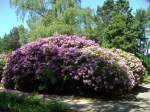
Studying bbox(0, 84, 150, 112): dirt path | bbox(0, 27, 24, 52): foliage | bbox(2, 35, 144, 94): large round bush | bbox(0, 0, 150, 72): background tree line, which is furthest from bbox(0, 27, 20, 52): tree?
bbox(0, 84, 150, 112): dirt path

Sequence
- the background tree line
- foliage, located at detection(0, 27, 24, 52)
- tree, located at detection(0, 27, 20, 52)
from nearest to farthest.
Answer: the background tree line < foliage, located at detection(0, 27, 24, 52) < tree, located at detection(0, 27, 20, 52)

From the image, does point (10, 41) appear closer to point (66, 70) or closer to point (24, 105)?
point (66, 70)

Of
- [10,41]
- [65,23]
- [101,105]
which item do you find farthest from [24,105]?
[10,41]

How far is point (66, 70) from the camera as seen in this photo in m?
12.5

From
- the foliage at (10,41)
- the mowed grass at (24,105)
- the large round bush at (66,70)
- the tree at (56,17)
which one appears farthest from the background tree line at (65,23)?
the foliage at (10,41)

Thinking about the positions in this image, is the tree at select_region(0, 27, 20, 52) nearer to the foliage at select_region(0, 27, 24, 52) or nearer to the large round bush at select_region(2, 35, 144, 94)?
the foliage at select_region(0, 27, 24, 52)

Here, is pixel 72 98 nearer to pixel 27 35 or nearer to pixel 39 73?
pixel 39 73

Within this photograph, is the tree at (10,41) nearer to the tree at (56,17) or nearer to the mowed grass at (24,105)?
the tree at (56,17)

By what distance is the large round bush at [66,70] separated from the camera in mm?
12273

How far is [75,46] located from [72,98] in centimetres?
234

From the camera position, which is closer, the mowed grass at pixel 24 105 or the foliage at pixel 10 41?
the mowed grass at pixel 24 105

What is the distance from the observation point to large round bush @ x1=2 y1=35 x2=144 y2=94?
1227 centimetres

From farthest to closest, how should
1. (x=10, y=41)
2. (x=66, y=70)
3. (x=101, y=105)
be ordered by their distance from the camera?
1. (x=10, y=41)
2. (x=66, y=70)
3. (x=101, y=105)

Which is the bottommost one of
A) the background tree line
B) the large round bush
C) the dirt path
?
the dirt path
